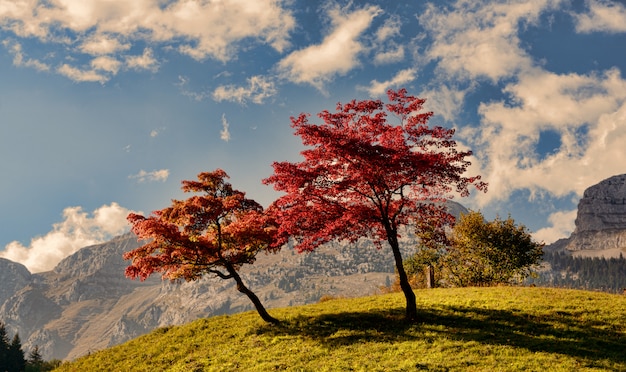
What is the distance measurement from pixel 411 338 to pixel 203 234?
17.6m

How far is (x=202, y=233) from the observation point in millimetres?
34500

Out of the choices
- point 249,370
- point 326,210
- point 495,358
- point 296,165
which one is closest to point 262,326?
point 249,370

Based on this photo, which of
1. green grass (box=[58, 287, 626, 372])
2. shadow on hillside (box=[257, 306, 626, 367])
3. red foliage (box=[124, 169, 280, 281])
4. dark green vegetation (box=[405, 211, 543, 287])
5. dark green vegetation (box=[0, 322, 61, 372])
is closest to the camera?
green grass (box=[58, 287, 626, 372])

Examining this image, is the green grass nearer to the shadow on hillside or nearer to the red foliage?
the shadow on hillside

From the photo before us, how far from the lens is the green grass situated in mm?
22703

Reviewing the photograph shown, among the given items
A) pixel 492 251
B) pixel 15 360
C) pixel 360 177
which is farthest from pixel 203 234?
pixel 15 360

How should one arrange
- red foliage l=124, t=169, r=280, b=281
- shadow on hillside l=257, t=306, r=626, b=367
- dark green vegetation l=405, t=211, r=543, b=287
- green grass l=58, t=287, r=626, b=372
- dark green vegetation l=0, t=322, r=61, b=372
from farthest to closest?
dark green vegetation l=0, t=322, r=61, b=372 → dark green vegetation l=405, t=211, r=543, b=287 → red foliage l=124, t=169, r=280, b=281 → shadow on hillside l=257, t=306, r=626, b=367 → green grass l=58, t=287, r=626, b=372

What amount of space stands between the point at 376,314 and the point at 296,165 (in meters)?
13.1

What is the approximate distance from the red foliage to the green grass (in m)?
5.73

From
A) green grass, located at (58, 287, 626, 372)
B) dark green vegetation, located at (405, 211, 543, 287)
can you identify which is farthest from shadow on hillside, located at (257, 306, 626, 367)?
dark green vegetation, located at (405, 211, 543, 287)

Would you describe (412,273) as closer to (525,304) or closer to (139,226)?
(525,304)

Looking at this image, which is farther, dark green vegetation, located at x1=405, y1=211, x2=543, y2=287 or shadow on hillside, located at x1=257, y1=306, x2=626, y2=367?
dark green vegetation, located at x1=405, y1=211, x2=543, y2=287

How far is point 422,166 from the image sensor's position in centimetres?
2947

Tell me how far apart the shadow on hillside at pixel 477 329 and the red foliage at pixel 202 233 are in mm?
6626
